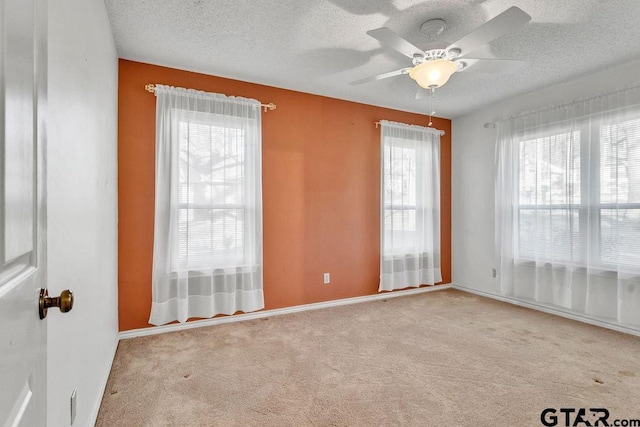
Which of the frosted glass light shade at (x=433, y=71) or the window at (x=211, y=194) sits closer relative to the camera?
the frosted glass light shade at (x=433, y=71)

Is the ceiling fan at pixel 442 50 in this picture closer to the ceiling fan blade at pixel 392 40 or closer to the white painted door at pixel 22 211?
the ceiling fan blade at pixel 392 40

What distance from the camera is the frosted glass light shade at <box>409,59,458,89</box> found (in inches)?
87.4

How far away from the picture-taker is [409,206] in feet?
14.2

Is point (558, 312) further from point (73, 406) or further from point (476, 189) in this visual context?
point (73, 406)

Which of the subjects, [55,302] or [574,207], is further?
[574,207]

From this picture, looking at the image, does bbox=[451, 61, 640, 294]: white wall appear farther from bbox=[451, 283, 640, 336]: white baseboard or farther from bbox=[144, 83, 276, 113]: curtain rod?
bbox=[144, 83, 276, 113]: curtain rod

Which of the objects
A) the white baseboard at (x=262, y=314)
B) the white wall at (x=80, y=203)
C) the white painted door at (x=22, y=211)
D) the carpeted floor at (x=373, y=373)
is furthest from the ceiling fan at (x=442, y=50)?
the white baseboard at (x=262, y=314)

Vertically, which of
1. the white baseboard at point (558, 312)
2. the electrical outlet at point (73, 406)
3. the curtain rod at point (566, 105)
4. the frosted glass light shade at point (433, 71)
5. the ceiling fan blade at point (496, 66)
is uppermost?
the ceiling fan blade at point (496, 66)

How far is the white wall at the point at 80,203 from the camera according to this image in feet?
3.93


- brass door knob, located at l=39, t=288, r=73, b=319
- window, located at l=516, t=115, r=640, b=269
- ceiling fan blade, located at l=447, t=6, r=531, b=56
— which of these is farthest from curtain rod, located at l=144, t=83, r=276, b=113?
window, located at l=516, t=115, r=640, b=269

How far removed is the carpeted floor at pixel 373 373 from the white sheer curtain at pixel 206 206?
357mm

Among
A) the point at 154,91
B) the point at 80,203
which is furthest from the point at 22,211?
the point at 154,91

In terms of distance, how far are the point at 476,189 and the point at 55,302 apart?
4.70m

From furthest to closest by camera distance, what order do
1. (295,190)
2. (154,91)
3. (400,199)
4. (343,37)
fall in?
(400,199)
(295,190)
(154,91)
(343,37)
